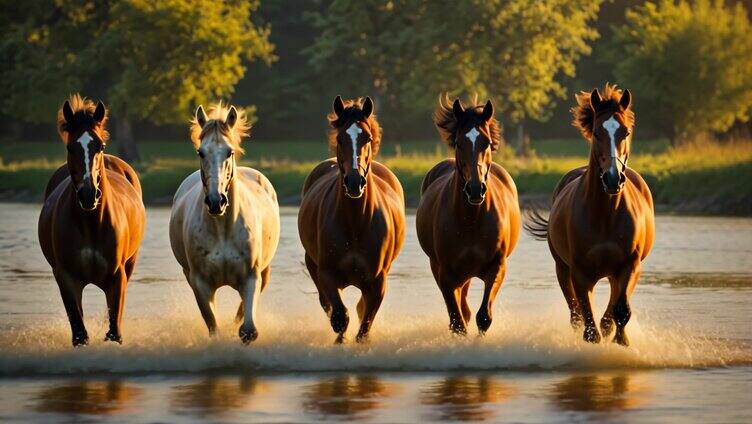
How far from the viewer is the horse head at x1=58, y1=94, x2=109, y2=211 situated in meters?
14.2

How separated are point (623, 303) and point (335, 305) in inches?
93.2

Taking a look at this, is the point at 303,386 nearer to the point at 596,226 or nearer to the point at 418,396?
the point at 418,396

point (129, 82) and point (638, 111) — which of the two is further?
point (638, 111)

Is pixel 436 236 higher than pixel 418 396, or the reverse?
pixel 436 236

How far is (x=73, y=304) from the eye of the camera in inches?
578

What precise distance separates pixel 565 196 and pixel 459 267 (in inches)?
50.8

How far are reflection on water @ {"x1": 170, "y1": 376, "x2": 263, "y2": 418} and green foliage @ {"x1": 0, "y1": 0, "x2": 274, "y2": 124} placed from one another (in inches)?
1596

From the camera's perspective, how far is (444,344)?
14.9 m

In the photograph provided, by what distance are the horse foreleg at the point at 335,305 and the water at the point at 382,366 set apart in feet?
0.57

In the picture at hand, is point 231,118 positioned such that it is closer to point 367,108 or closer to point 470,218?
point 367,108

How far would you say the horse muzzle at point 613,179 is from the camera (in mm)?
14242

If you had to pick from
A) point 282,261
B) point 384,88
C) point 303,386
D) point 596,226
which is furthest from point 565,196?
point 384,88

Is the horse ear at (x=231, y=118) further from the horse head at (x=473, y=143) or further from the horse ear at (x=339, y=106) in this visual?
the horse head at (x=473, y=143)

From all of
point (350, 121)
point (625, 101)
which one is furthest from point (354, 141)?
point (625, 101)
